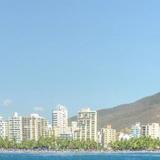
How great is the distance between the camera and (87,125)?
179 m

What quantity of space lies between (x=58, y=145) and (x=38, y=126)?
41.0 metres

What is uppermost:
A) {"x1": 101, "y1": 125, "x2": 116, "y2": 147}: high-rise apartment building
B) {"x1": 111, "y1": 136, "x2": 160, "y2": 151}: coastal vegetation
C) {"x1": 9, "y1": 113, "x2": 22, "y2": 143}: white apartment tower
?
{"x1": 9, "y1": 113, "x2": 22, "y2": 143}: white apartment tower

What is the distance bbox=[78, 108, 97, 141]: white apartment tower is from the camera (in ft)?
569

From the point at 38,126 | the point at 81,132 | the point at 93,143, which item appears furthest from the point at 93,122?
the point at 93,143

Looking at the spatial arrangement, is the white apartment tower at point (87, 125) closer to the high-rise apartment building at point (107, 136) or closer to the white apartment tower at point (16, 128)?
the high-rise apartment building at point (107, 136)

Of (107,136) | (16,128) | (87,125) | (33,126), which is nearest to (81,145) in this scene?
(107,136)

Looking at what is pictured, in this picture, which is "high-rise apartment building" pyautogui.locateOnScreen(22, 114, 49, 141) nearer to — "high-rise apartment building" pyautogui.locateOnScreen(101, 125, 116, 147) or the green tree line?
"high-rise apartment building" pyautogui.locateOnScreen(101, 125, 116, 147)

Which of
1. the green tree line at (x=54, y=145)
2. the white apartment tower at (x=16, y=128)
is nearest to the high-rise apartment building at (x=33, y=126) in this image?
the white apartment tower at (x=16, y=128)

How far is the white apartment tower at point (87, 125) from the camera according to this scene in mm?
173488

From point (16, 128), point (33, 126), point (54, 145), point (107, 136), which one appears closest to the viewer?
point (54, 145)

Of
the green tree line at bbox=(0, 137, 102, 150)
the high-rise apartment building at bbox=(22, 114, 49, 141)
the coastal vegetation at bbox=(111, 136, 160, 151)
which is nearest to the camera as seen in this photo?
the coastal vegetation at bbox=(111, 136, 160, 151)

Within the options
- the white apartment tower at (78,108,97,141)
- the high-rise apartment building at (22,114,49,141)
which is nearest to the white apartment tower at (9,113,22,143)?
the high-rise apartment building at (22,114,49,141)

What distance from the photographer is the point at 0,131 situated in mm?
197000

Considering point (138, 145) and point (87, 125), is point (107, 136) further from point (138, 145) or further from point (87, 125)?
point (138, 145)
